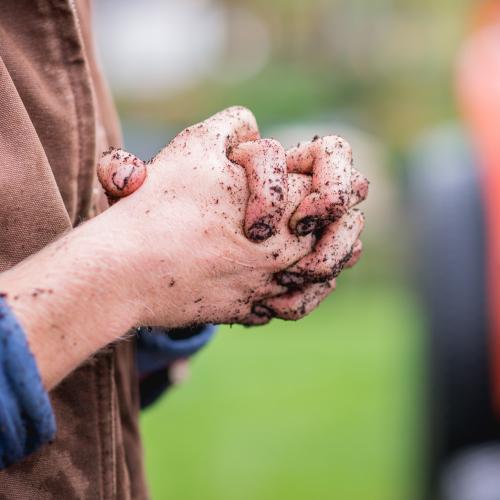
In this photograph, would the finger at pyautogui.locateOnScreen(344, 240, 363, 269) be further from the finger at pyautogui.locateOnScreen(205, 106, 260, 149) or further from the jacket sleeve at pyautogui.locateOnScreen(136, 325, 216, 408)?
the jacket sleeve at pyautogui.locateOnScreen(136, 325, 216, 408)

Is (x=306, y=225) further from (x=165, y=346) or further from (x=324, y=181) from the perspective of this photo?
(x=165, y=346)

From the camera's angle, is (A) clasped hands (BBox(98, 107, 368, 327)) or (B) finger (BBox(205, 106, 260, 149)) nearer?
(A) clasped hands (BBox(98, 107, 368, 327))

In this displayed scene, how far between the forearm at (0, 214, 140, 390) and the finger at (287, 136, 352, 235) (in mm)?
316

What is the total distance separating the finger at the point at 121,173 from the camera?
56.9 inches

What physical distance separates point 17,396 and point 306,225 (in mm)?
565

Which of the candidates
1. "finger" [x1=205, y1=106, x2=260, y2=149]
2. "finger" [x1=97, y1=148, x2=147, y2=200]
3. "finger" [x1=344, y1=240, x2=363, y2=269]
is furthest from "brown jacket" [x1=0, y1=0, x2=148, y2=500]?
"finger" [x1=344, y1=240, x2=363, y2=269]

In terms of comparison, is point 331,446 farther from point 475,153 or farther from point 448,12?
point 448,12

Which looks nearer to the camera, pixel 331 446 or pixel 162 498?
pixel 162 498

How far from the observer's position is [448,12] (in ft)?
45.4

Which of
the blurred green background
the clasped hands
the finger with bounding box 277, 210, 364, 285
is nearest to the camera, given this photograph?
the clasped hands

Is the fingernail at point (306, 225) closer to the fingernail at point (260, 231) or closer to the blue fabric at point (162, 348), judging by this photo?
the fingernail at point (260, 231)

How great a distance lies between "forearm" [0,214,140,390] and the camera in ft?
4.23

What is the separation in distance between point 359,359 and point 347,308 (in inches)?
50.8

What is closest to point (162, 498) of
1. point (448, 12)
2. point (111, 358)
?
point (111, 358)
